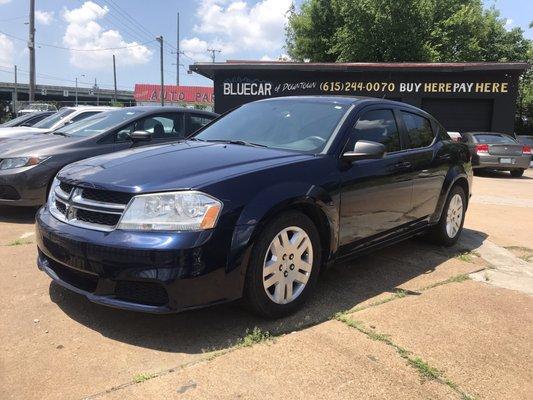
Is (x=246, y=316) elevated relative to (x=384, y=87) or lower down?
lower down

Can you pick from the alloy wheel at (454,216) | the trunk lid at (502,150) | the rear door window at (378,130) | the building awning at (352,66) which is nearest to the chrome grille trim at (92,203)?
the rear door window at (378,130)

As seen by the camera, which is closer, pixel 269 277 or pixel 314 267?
pixel 269 277

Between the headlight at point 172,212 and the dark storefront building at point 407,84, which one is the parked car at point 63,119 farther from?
the dark storefront building at point 407,84

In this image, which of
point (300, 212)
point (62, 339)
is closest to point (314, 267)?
point (300, 212)

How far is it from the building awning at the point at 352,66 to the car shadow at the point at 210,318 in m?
18.0

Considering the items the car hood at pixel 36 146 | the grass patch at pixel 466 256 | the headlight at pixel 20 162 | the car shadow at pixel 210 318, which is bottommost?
the car shadow at pixel 210 318

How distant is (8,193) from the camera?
21.6 ft

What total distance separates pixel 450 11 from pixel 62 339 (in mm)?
29363

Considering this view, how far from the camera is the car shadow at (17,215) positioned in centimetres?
671

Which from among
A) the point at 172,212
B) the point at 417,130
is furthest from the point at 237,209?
the point at 417,130

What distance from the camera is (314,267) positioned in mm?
3877

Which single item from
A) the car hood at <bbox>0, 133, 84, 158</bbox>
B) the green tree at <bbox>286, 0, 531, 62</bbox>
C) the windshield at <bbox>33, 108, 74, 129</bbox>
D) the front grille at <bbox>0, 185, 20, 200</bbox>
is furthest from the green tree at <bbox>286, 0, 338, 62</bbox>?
the front grille at <bbox>0, 185, 20, 200</bbox>

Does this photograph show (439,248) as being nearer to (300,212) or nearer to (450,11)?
(300,212)

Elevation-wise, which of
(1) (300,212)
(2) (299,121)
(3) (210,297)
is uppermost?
(2) (299,121)
